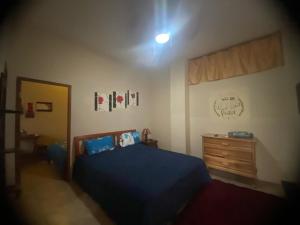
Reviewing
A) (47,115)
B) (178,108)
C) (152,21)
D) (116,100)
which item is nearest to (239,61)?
(178,108)

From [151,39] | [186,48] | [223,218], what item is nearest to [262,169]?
[223,218]

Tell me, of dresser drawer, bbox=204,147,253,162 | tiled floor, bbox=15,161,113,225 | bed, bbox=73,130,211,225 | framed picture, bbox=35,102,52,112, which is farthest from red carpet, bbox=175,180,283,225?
framed picture, bbox=35,102,52,112

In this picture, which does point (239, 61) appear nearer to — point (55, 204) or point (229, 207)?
point (229, 207)

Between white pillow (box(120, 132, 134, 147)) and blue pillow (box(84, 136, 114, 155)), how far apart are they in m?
0.26

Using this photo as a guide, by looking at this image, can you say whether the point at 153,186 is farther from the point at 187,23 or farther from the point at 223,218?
the point at 187,23

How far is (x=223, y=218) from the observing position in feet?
5.20

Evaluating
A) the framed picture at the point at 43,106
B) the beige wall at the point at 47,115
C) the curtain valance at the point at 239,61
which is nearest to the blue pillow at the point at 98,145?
the beige wall at the point at 47,115

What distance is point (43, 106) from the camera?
4.42 m

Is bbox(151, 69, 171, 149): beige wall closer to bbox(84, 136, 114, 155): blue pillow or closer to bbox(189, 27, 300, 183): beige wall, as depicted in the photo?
bbox(189, 27, 300, 183): beige wall

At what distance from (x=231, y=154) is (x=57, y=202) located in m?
2.79

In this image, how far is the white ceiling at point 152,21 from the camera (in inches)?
62.9

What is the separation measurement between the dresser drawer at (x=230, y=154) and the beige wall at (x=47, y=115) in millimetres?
3792

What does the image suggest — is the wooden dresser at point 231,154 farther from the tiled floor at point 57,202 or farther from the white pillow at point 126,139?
the white pillow at point 126,139

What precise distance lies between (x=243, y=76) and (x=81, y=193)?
343 cm
